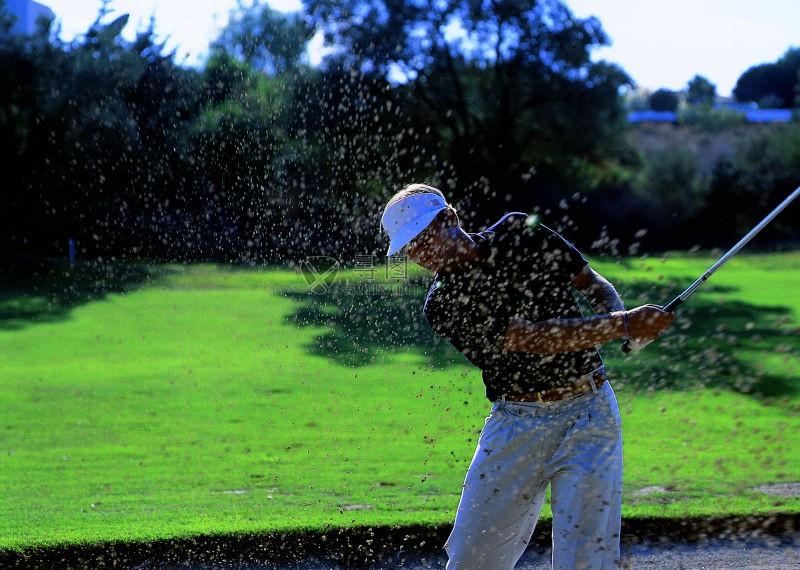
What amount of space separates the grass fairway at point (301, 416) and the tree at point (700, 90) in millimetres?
49563

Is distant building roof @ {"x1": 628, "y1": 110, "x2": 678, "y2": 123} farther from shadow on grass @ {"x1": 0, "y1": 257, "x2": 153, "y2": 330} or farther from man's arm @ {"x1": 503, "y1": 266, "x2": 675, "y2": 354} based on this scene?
man's arm @ {"x1": 503, "y1": 266, "x2": 675, "y2": 354}

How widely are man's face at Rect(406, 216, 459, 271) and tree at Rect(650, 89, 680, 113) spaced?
75.4 m

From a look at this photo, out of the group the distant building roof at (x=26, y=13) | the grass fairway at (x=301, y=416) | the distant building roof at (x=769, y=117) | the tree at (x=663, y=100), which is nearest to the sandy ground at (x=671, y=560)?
the grass fairway at (x=301, y=416)

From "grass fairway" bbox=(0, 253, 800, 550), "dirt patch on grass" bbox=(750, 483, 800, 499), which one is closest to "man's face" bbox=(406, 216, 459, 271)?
"grass fairway" bbox=(0, 253, 800, 550)

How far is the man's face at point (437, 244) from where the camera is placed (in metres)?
3.26

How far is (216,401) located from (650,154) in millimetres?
29090

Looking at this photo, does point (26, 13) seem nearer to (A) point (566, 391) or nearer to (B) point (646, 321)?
(A) point (566, 391)

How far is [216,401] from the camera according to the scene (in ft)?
30.8

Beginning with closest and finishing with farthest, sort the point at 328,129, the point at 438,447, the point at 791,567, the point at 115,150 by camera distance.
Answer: the point at 791,567, the point at 438,447, the point at 328,129, the point at 115,150

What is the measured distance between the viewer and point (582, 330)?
3156mm

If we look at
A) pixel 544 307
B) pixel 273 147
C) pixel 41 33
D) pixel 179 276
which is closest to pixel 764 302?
pixel 273 147

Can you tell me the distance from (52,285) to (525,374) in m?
19.3

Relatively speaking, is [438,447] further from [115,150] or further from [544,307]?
[115,150]

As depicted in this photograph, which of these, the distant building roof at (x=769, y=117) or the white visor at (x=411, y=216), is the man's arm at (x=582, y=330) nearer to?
the white visor at (x=411, y=216)
